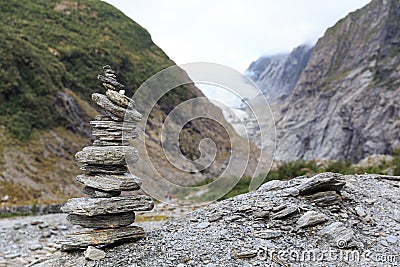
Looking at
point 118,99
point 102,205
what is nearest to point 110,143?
point 118,99

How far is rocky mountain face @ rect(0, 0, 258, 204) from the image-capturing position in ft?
102

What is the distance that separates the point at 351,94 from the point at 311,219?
104m

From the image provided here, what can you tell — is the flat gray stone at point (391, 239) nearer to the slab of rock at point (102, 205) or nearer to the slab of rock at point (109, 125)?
the slab of rock at point (102, 205)

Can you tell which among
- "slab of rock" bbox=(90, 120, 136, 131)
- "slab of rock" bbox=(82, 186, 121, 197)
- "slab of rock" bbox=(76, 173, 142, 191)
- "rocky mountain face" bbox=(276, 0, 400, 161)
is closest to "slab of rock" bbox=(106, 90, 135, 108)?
"slab of rock" bbox=(90, 120, 136, 131)

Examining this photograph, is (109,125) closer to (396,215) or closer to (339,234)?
(339,234)

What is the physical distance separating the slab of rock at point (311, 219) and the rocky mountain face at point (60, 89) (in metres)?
8.71

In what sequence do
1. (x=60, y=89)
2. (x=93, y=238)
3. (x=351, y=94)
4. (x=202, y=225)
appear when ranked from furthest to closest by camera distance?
(x=351, y=94)
(x=60, y=89)
(x=202, y=225)
(x=93, y=238)

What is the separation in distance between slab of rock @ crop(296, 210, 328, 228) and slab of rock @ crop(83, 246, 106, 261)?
15.9 feet

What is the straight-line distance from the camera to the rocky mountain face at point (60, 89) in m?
31.2

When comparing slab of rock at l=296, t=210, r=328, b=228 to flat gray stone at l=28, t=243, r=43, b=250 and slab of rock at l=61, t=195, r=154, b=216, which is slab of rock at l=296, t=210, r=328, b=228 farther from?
flat gray stone at l=28, t=243, r=43, b=250

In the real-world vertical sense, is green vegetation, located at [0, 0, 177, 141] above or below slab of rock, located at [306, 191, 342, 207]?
above

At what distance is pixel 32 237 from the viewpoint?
58.1 feet

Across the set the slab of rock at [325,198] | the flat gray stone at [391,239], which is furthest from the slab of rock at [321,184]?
the flat gray stone at [391,239]
